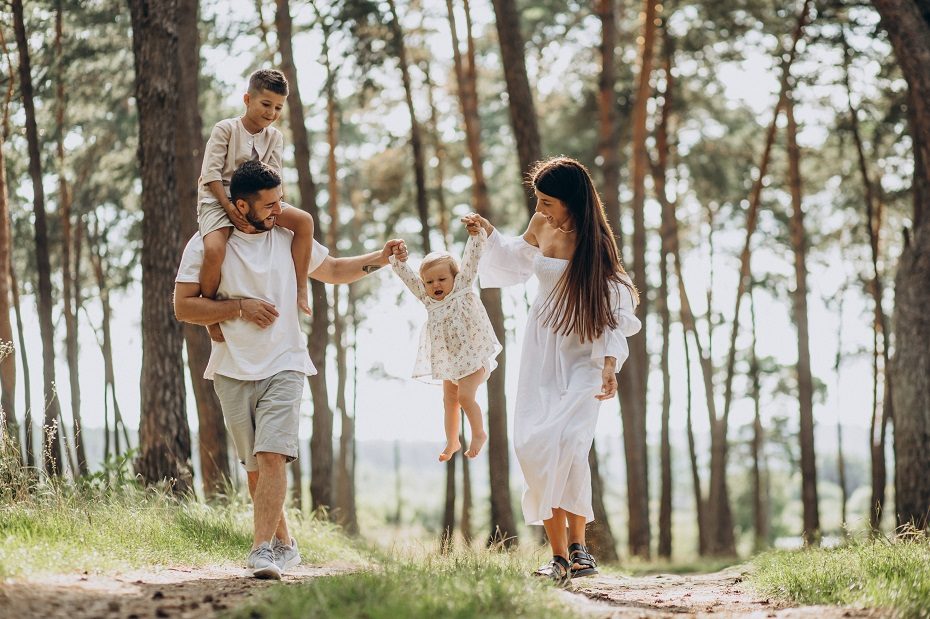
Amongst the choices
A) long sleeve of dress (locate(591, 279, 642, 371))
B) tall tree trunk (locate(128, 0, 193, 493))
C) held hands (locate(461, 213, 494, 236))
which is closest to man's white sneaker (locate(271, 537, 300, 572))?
long sleeve of dress (locate(591, 279, 642, 371))

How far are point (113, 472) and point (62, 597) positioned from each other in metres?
5.27

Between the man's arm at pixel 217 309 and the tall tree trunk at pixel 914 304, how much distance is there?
7846 millimetres

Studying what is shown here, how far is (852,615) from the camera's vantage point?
4777 mm

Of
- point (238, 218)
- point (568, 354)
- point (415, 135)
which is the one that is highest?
point (415, 135)

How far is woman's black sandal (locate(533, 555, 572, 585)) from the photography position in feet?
19.2

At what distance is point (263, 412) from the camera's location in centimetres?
592

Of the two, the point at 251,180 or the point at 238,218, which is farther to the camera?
the point at 238,218

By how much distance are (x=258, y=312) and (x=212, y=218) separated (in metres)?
0.64

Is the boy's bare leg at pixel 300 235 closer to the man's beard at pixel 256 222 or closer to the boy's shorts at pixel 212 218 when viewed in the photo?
the man's beard at pixel 256 222

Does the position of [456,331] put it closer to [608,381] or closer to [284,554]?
[608,381]

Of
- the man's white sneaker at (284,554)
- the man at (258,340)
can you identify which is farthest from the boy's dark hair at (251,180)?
the man's white sneaker at (284,554)

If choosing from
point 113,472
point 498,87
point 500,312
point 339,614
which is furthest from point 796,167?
point 339,614

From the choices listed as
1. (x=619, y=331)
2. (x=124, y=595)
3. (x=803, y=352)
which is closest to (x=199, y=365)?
(x=619, y=331)

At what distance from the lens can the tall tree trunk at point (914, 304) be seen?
1115 cm
